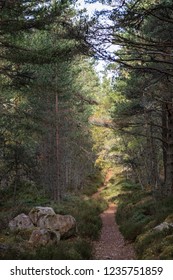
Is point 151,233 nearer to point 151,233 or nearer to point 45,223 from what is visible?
point 151,233

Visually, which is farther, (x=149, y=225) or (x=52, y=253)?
(x=149, y=225)

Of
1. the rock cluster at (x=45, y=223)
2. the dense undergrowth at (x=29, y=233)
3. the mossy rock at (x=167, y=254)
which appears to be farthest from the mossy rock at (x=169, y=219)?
the rock cluster at (x=45, y=223)

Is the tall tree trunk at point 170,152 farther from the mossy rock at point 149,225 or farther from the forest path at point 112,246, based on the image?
the mossy rock at point 149,225

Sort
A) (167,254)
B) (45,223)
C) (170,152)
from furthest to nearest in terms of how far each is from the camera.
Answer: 1. (170,152)
2. (45,223)
3. (167,254)

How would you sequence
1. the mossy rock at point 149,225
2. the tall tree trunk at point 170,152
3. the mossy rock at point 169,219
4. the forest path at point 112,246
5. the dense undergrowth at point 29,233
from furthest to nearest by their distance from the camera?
the tall tree trunk at point 170,152
the mossy rock at point 149,225
the mossy rock at point 169,219
the forest path at point 112,246
the dense undergrowth at point 29,233

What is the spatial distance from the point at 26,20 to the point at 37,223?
806 cm

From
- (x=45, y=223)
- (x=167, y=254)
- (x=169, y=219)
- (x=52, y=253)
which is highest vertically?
(x=167, y=254)

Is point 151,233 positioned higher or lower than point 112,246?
higher

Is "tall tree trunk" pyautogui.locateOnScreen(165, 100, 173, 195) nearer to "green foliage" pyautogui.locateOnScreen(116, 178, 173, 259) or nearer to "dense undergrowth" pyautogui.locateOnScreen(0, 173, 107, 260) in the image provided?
"green foliage" pyautogui.locateOnScreen(116, 178, 173, 259)

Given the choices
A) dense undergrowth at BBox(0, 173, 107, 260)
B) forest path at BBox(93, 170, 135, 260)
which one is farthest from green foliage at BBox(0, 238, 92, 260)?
forest path at BBox(93, 170, 135, 260)

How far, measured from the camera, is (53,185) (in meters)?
26.7

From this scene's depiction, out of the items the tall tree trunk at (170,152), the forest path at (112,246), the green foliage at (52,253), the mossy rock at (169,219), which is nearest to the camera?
the green foliage at (52,253)

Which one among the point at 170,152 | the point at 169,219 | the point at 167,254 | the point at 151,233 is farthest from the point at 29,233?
the point at 170,152

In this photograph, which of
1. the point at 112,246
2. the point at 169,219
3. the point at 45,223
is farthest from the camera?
the point at 45,223
